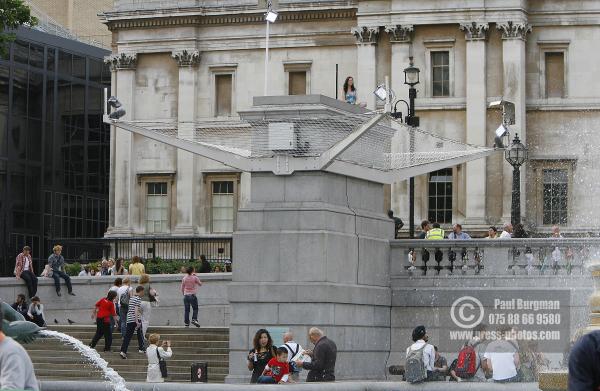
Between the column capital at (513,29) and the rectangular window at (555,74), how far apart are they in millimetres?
1761

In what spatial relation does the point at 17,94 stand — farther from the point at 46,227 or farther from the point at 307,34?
the point at 307,34

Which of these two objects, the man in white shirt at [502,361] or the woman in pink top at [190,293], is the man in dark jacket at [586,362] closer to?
the man in white shirt at [502,361]

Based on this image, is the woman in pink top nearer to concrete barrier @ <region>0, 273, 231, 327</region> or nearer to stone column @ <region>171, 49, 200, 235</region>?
concrete barrier @ <region>0, 273, 231, 327</region>

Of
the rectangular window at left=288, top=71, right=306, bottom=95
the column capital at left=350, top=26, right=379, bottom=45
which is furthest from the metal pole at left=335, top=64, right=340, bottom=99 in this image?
Result: the rectangular window at left=288, top=71, right=306, bottom=95

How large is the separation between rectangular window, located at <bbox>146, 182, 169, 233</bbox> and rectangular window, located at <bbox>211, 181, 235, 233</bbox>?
208cm

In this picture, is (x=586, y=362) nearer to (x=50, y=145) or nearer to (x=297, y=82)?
(x=297, y=82)

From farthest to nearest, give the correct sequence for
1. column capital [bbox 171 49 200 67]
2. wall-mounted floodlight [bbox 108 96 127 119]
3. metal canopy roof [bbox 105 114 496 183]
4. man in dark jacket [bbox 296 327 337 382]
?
column capital [bbox 171 49 200 67] → wall-mounted floodlight [bbox 108 96 127 119] → metal canopy roof [bbox 105 114 496 183] → man in dark jacket [bbox 296 327 337 382]

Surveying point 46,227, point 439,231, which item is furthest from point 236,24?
point 439,231

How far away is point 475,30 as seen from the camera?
64688 mm

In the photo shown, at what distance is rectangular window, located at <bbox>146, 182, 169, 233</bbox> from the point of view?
69.6m

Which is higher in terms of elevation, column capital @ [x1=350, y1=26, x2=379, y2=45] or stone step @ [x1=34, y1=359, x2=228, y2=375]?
column capital @ [x1=350, y1=26, x2=379, y2=45]

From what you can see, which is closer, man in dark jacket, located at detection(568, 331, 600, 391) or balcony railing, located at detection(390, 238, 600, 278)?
man in dark jacket, located at detection(568, 331, 600, 391)

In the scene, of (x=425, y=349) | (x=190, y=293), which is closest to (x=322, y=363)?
(x=425, y=349)

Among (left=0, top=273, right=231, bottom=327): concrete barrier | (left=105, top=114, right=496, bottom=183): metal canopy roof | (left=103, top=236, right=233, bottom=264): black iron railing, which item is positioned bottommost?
(left=0, top=273, right=231, bottom=327): concrete barrier
